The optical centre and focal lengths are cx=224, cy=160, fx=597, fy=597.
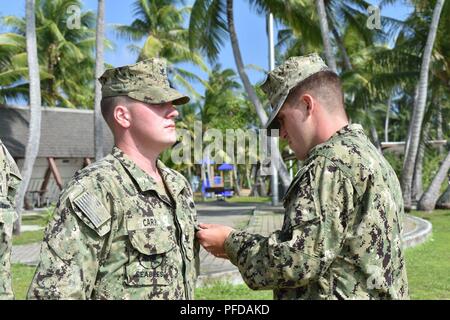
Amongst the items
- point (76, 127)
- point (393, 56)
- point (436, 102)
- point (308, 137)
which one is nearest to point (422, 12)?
point (393, 56)

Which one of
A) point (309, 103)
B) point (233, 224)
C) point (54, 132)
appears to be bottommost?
point (233, 224)

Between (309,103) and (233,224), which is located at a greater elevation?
(309,103)

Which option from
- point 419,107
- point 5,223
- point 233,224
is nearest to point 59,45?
point 233,224

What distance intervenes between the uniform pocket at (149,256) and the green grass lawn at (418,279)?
4.23 metres

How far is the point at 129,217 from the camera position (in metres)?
2.52

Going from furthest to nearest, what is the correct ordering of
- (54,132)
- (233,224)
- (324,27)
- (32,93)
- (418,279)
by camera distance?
(54,132)
(324,27)
(233,224)
(32,93)
(418,279)

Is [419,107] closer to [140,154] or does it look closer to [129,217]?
[140,154]

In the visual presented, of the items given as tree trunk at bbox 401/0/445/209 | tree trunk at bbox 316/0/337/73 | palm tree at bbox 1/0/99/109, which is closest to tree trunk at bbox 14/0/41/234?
tree trunk at bbox 316/0/337/73

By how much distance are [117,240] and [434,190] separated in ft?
63.0

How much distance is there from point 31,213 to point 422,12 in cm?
1623

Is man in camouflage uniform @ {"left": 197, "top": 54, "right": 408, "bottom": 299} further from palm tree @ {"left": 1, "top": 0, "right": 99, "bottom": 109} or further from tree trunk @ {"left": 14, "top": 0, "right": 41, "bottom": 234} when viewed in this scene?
palm tree @ {"left": 1, "top": 0, "right": 99, "bottom": 109}

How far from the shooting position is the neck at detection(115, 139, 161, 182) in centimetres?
271
